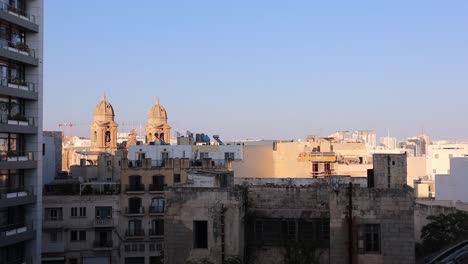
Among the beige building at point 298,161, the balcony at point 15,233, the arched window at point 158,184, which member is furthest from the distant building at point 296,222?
the beige building at point 298,161

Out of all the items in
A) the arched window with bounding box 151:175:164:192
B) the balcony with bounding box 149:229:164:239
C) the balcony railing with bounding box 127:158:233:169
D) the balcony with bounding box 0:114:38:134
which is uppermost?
the balcony with bounding box 0:114:38:134

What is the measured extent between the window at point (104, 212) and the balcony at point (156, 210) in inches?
138

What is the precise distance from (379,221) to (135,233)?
31582 millimetres

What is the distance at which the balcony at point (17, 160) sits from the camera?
32.1 m

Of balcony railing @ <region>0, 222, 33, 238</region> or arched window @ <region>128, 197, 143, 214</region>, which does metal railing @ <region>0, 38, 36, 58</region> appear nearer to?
balcony railing @ <region>0, 222, 33, 238</region>

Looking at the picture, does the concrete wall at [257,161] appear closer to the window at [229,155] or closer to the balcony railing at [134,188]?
the window at [229,155]

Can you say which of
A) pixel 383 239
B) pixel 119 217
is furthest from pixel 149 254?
pixel 383 239

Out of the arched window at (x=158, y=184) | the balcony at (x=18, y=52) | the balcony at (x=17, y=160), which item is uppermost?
the balcony at (x=18, y=52)

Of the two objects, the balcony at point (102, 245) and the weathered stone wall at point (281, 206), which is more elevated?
the weathered stone wall at point (281, 206)

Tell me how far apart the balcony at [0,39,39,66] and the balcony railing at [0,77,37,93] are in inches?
47.1

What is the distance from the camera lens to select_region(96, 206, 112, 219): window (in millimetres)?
49781

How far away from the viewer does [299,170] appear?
206 feet

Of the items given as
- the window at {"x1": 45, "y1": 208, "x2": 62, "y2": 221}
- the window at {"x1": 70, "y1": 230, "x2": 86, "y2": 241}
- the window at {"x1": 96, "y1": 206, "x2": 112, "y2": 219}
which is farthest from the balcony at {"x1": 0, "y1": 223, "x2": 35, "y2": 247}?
the window at {"x1": 96, "y1": 206, "x2": 112, "y2": 219}

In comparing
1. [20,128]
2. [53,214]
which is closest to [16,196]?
[20,128]
